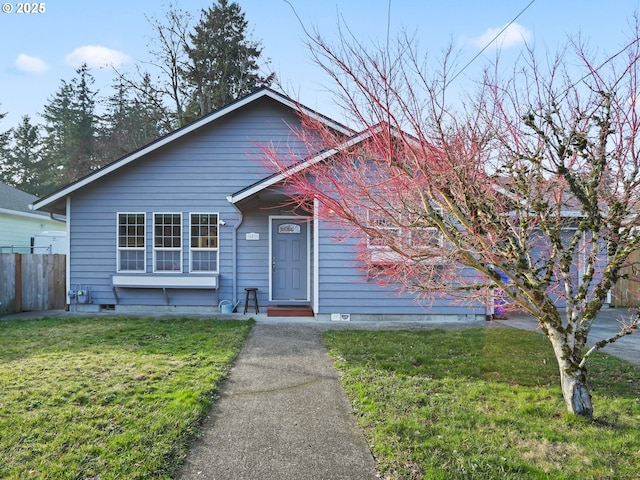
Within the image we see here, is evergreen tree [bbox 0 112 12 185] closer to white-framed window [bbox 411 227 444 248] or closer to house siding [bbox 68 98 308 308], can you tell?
house siding [bbox 68 98 308 308]

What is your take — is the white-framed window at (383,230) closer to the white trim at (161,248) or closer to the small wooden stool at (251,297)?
the small wooden stool at (251,297)

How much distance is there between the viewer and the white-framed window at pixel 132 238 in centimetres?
1025

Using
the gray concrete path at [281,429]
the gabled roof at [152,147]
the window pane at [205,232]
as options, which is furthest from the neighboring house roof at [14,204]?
the gray concrete path at [281,429]

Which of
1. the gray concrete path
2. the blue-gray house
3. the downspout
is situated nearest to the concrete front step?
the blue-gray house

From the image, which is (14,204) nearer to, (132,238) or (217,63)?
(132,238)

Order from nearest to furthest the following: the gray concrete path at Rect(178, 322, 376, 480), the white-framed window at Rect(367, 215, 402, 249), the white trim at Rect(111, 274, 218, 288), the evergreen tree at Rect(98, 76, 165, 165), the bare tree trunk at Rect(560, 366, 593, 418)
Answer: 1. the gray concrete path at Rect(178, 322, 376, 480)
2. the bare tree trunk at Rect(560, 366, 593, 418)
3. the white-framed window at Rect(367, 215, 402, 249)
4. the white trim at Rect(111, 274, 218, 288)
5. the evergreen tree at Rect(98, 76, 165, 165)

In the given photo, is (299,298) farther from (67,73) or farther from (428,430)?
(67,73)

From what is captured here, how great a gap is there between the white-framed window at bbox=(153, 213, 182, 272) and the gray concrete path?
530 centimetres

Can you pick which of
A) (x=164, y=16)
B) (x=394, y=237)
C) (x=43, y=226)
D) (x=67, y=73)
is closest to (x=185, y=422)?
(x=394, y=237)

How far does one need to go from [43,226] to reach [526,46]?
2192 centimetres

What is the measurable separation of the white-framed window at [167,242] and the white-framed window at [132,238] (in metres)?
0.34

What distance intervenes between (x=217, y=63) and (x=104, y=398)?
21.7 m

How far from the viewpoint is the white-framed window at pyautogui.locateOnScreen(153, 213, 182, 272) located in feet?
33.5

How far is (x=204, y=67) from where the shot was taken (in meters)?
21.9
